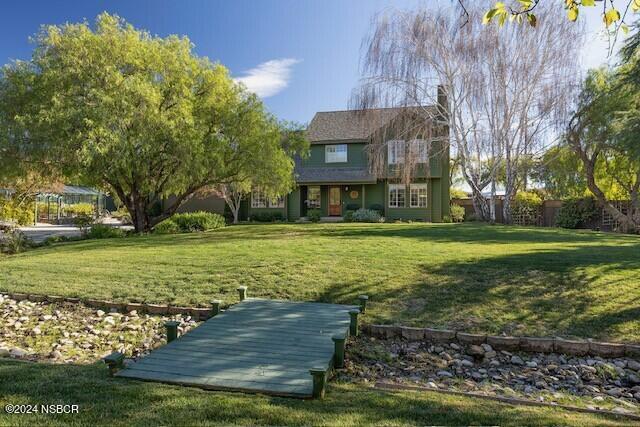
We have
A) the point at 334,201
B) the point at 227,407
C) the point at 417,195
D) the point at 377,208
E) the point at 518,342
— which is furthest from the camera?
the point at 334,201

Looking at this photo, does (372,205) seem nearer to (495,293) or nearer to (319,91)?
(319,91)

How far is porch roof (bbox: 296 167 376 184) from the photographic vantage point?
78.5ft

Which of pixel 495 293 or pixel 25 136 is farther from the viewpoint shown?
pixel 25 136

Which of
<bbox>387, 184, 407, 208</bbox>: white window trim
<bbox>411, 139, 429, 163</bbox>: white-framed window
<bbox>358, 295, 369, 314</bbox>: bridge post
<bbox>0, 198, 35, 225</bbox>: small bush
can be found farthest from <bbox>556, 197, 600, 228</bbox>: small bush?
<bbox>0, 198, 35, 225</bbox>: small bush

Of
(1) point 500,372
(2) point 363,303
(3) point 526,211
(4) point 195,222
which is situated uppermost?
(3) point 526,211

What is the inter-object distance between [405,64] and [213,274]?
13.8 m

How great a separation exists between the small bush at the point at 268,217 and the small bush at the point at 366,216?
17.1 ft

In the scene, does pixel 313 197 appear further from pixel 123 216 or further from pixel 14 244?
pixel 14 244

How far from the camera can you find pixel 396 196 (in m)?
24.8

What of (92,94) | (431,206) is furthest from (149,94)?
(431,206)

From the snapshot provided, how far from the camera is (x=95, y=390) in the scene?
379 cm

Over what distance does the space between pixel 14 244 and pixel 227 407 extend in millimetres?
13504

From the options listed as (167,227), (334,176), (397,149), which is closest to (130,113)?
(167,227)

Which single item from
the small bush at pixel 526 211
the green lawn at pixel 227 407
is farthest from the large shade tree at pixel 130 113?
the small bush at pixel 526 211
